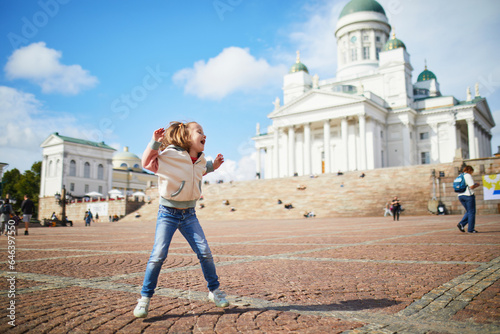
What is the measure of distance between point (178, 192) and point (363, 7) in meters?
68.4

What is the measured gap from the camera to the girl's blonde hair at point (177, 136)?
3.08 metres

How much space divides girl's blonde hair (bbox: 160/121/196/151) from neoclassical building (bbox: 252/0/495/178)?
4856 cm

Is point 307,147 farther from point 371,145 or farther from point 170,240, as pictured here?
point 170,240

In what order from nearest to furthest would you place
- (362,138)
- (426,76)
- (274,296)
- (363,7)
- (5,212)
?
(274,296), (5,212), (362,138), (426,76), (363,7)

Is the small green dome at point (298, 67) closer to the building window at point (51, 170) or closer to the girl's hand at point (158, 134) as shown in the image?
the building window at point (51, 170)

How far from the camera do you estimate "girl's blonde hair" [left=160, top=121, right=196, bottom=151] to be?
3082 mm

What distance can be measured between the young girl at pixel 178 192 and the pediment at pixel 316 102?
4857cm

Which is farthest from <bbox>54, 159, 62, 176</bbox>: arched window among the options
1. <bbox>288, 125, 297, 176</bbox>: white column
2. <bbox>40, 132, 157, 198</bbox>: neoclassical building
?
<bbox>288, 125, 297, 176</bbox>: white column

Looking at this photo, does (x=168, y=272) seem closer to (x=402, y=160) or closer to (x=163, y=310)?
(x=163, y=310)

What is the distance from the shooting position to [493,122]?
63.1m

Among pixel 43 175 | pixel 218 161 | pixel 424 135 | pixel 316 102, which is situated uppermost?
pixel 316 102

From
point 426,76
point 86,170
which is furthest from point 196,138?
point 86,170

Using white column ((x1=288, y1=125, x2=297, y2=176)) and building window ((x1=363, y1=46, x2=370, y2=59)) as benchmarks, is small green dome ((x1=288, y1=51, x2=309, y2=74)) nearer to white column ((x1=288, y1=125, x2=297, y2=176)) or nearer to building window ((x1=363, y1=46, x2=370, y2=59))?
building window ((x1=363, y1=46, x2=370, y2=59))

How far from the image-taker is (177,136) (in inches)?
122
